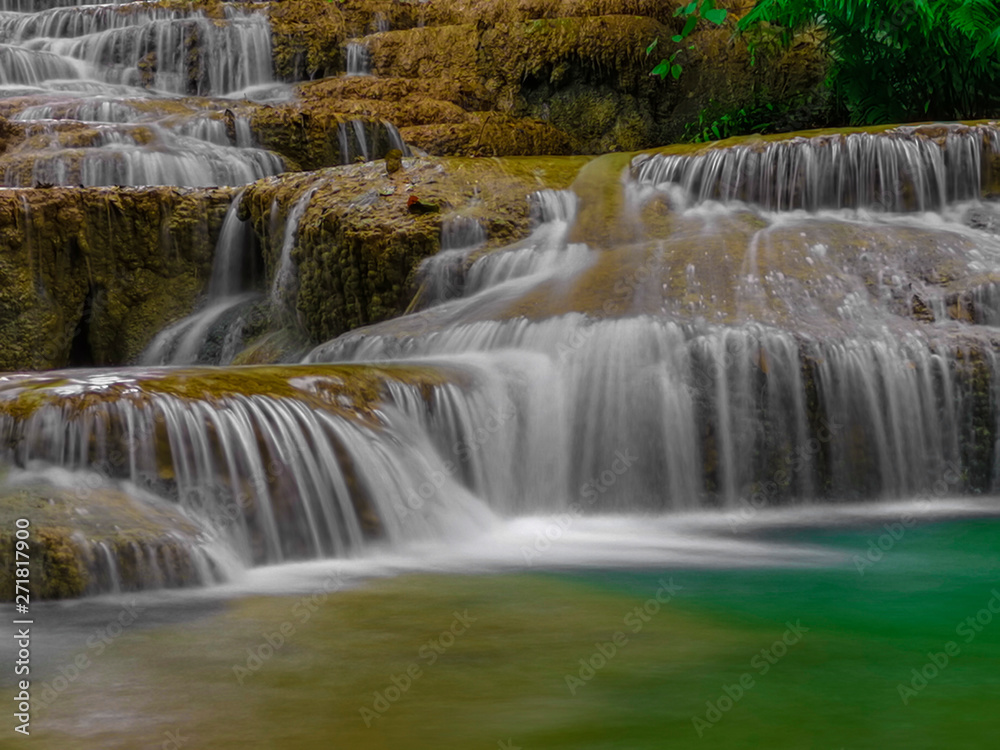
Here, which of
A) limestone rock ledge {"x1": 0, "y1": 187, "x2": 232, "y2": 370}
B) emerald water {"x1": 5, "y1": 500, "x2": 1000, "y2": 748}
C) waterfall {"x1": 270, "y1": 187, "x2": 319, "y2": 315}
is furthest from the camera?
limestone rock ledge {"x1": 0, "y1": 187, "x2": 232, "y2": 370}

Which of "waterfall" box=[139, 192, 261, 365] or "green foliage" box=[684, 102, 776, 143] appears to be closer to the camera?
"waterfall" box=[139, 192, 261, 365]

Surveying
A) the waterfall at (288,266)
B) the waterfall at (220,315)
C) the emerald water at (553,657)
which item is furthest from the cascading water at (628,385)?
the waterfall at (220,315)

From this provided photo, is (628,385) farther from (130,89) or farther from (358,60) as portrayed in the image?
(130,89)

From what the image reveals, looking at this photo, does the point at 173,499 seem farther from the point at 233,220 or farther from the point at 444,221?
the point at 233,220

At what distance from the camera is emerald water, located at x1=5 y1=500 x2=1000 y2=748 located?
10.2ft

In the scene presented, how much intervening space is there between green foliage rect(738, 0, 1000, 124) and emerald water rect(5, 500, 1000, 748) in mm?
6957

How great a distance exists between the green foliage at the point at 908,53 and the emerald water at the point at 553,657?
6957mm

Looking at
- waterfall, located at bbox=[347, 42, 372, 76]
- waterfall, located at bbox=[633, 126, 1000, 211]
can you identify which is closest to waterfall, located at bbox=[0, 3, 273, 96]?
waterfall, located at bbox=[347, 42, 372, 76]

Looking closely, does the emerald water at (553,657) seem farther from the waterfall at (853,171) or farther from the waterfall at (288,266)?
the waterfall at (288,266)

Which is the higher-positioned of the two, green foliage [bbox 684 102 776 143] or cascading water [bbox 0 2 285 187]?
cascading water [bbox 0 2 285 187]

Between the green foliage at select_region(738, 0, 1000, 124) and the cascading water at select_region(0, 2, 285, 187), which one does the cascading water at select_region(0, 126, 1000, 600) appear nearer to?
the green foliage at select_region(738, 0, 1000, 124)

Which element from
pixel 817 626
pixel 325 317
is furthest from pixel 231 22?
pixel 817 626

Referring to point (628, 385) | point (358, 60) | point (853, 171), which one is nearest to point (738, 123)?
point (853, 171)

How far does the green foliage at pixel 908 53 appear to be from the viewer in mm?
11008
